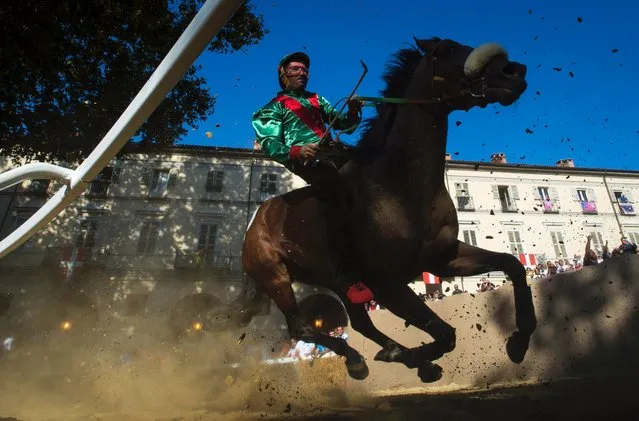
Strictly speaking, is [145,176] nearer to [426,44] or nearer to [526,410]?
[426,44]

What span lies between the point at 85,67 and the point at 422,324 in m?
10.3

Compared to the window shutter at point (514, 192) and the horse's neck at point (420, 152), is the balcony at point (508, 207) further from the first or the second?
the horse's neck at point (420, 152)

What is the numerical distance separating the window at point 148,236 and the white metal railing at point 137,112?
20367 millimetres

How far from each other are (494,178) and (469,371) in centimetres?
2758

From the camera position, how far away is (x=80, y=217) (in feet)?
80.1

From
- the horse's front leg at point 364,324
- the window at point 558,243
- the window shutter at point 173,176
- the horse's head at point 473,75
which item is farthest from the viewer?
the window at point 558,243

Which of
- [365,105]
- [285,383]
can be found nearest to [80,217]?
[285,383]

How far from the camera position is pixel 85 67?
9734mm

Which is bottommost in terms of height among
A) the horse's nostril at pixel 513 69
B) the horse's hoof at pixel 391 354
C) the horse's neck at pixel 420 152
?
the horse's hoof at pixel 391 354

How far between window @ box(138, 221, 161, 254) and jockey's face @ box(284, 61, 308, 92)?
22448mm

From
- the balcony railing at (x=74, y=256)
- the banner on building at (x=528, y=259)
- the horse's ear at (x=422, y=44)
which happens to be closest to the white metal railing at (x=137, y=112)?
the horse's ear at (x=422, y=44)

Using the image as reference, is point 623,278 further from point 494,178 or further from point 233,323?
point 494,178

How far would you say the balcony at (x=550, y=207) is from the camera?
30522 millimetres

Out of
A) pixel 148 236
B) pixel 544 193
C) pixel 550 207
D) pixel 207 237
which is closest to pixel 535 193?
pixel 544 193
